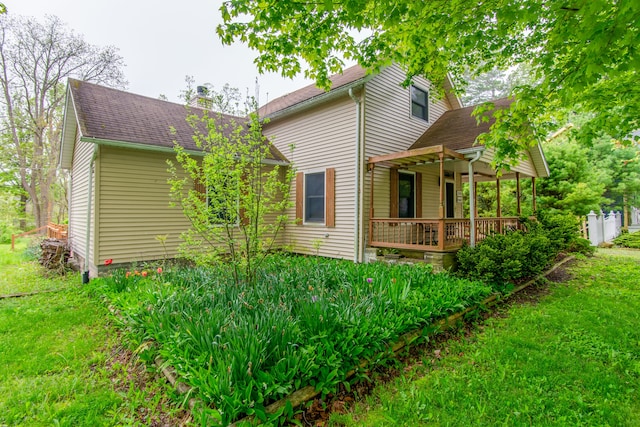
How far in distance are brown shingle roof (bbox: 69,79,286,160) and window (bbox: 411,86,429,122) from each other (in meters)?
4.77

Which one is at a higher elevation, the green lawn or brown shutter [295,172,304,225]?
brown shutter [295,172,304,225]

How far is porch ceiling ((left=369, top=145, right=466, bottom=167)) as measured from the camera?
22.6ft

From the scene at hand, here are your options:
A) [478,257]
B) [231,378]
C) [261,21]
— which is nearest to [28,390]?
[231,378]

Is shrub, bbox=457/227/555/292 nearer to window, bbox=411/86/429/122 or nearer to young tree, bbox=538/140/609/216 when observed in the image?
window, bbox=411/86/429/122

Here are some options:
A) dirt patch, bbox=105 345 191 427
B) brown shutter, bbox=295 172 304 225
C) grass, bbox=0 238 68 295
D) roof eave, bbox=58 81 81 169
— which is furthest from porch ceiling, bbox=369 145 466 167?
grass, bbox=0 238 68 295

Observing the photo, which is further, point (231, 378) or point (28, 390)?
point (28, 390)

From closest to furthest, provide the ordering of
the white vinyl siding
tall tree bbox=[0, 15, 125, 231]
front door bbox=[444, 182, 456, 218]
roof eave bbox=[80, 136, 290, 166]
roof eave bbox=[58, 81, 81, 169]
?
roof eave bbox=[80, 136, 290, 166] < roof eave bbox=[58, 81, 81, 169] < the white vinyl siding < front door bbox=[444, 182, 456, 218] < tall tree bbox=[0, 15, 125, 231]

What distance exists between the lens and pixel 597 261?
9.49 m

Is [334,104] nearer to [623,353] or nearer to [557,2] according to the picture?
[557,2]

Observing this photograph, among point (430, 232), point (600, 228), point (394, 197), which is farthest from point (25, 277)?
point (600, 228)

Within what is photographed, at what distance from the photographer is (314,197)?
9406 millimetres

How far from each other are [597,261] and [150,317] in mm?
12230

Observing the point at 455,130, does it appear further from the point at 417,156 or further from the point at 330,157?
the point at 330,157

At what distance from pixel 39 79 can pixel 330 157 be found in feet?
64.9
